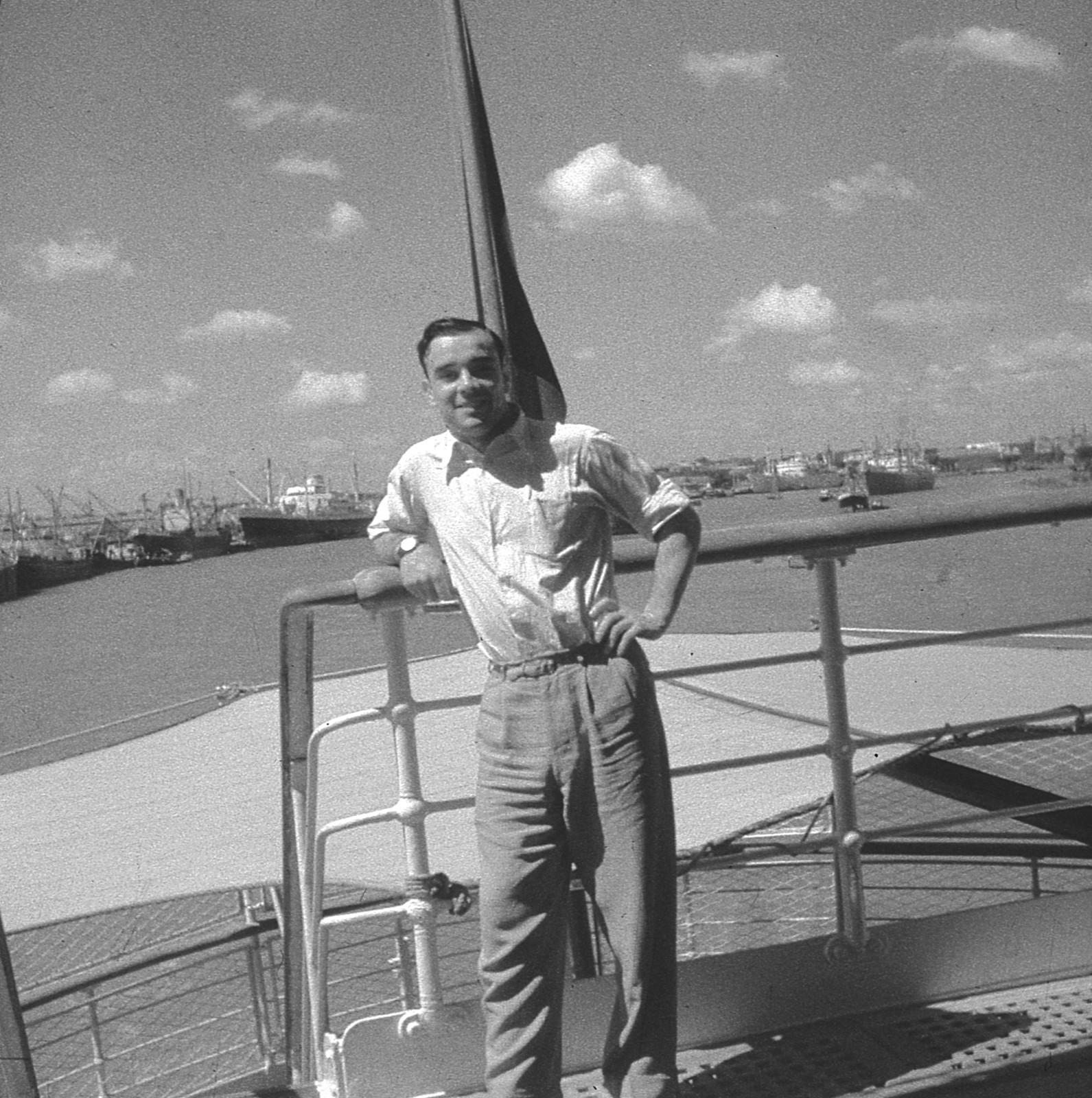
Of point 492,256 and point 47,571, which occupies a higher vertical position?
point 492,256

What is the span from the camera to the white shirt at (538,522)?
1.68 meters

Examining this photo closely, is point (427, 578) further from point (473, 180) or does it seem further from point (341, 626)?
point (341, 626)

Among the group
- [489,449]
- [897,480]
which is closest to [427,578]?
[489,449]

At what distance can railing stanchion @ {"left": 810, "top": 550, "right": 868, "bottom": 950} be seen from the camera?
6.73 ft

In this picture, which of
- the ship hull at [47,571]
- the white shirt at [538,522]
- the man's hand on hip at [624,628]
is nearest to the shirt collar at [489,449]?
the white shirt at [538,522]

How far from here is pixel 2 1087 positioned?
1368 millimetres

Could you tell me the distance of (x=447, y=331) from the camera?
1724 mm

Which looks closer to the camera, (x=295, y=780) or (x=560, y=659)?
(x=560, y=659)

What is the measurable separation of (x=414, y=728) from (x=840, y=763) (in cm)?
72

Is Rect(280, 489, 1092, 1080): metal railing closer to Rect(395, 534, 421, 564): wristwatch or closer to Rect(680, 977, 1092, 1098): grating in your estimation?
Rect(395, 534, 421, 564): wristwatch

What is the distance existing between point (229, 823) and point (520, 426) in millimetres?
6063

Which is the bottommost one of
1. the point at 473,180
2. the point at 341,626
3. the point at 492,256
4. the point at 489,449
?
the point at 341,626

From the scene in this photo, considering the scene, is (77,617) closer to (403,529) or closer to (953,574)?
(953,574)

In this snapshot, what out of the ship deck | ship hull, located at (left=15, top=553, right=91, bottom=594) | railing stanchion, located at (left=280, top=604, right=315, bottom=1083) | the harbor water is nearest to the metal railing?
railing stanchion, located at (left=280, top=604, right=315, bottom=1083)
